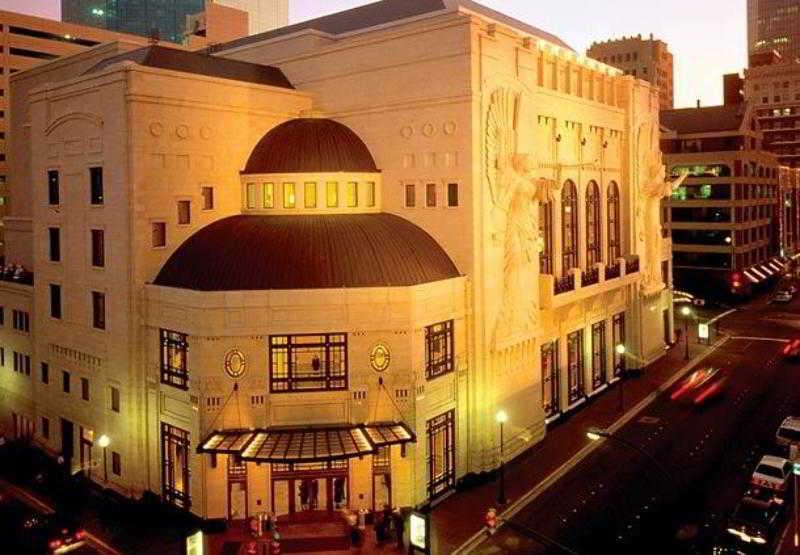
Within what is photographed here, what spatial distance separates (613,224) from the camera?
189ft

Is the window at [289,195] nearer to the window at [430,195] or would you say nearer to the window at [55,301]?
the window at [430,195]

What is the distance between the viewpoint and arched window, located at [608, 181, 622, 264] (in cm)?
5728

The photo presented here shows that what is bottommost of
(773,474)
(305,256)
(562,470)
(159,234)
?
Answer: (562,470)

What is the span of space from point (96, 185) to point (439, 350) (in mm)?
20859

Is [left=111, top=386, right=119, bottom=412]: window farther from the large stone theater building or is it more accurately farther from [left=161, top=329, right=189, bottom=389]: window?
[left=161, top=329, right=189, bottom=389]: window

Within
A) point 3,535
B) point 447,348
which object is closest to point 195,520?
point 3,535

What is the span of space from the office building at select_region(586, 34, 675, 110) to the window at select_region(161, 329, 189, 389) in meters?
167

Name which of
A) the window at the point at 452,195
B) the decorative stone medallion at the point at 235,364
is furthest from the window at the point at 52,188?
the window at the point at 452,195

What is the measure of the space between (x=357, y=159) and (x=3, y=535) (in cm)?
2562

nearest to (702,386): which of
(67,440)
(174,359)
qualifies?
(174,359)

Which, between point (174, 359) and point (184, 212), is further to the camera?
point (184, 212)

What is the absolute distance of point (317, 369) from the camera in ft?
113

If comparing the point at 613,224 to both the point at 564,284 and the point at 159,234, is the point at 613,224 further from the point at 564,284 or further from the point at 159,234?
the point at 159,234

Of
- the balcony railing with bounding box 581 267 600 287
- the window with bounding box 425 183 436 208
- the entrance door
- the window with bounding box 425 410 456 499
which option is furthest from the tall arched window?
the entrance door
